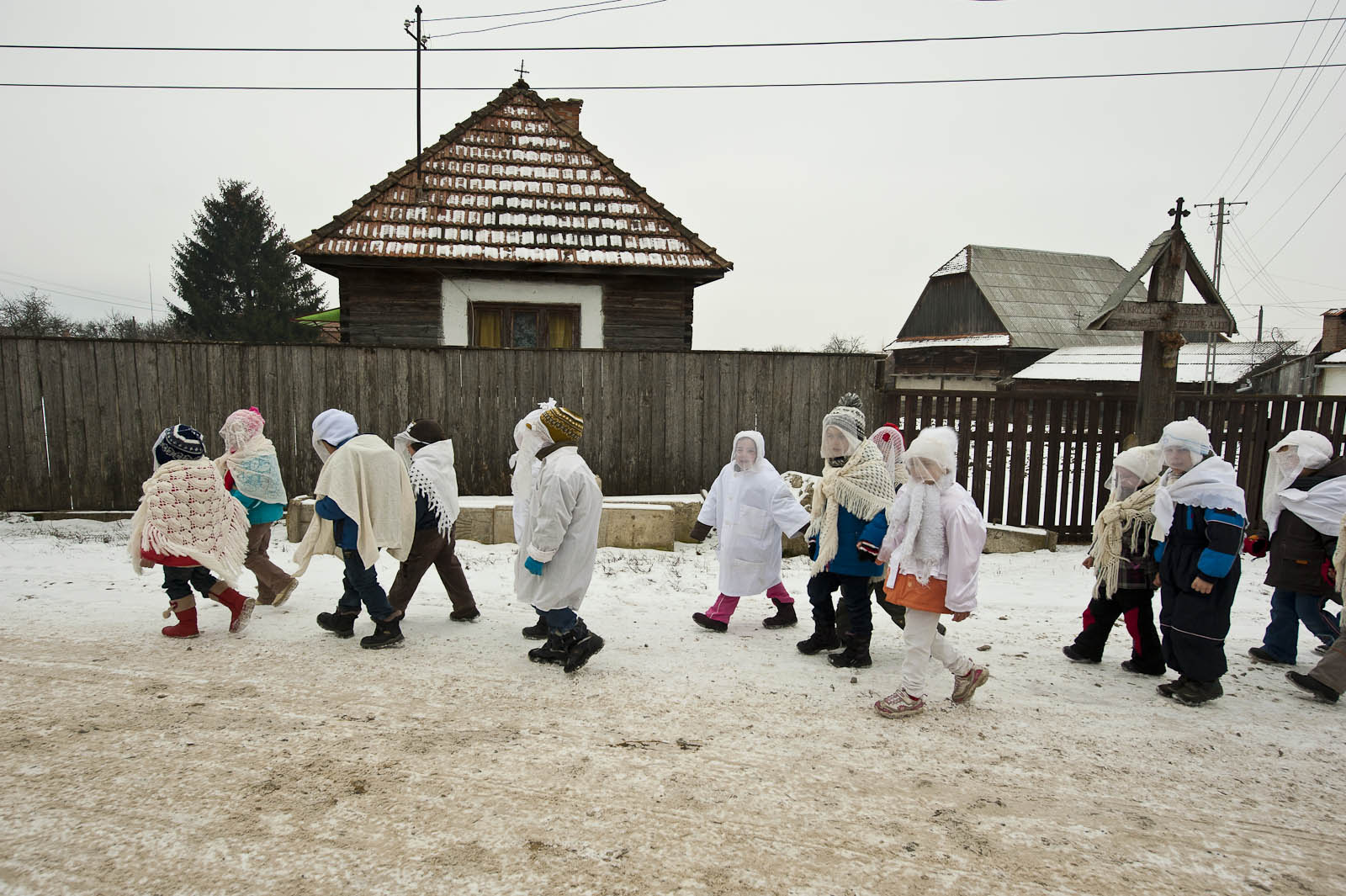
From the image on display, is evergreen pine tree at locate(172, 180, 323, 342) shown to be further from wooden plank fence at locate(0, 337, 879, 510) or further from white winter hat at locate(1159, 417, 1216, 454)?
white winter hat at locate(1159, 417, 1216, 454)

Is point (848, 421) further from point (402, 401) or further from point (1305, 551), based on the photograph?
point (402, 401)

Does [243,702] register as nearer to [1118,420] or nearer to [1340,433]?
[1118,420]

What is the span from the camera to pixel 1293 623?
464cm

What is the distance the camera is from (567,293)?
35.0 feet

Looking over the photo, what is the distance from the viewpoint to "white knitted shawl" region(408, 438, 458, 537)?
182 inches

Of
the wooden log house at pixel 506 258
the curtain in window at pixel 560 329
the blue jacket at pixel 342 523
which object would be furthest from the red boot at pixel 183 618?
the curtain in window at pixel 560 329

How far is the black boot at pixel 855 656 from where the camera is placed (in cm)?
442

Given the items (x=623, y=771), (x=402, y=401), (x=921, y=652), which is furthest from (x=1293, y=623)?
(x=402, y=401)

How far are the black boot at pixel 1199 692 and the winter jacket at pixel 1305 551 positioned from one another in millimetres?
1230

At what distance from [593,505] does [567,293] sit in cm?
706

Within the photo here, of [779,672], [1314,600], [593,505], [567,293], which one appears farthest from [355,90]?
[1314,600]

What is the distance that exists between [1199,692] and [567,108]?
1280 cm

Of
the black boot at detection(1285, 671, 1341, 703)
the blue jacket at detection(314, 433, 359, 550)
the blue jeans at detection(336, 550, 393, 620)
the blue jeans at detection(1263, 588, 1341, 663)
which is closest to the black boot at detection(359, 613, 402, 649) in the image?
the blue jeans at detection(336, 550, 393, 620)

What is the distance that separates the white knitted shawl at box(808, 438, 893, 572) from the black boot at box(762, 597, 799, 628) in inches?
29.7
